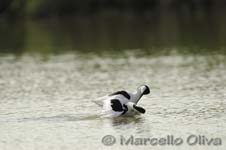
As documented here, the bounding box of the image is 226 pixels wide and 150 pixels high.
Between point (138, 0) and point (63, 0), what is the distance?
5.61 metres

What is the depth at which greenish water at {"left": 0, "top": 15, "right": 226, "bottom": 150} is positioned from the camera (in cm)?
1511

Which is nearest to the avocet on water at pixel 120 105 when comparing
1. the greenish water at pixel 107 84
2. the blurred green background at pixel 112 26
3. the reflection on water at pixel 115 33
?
the greenish water at pixel 107 84

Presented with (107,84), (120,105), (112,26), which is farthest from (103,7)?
(120,105)

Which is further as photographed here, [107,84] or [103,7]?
[103,7]

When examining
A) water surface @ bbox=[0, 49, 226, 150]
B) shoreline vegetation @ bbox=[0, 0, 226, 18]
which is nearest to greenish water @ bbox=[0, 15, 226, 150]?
water surface @ bbox=[0, 49, 226, 150]

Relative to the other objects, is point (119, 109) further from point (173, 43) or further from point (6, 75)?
point (173, 43)

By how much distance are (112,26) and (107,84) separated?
2782cm

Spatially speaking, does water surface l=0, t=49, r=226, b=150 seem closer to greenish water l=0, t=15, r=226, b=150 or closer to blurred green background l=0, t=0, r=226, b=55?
greenish water l=0, t=15, r=226, b=150

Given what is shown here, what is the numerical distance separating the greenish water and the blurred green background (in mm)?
103

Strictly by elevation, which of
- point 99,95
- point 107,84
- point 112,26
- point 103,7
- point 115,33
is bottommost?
point 99,95

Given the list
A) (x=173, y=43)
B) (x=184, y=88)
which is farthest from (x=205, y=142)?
(x=173, y=43)

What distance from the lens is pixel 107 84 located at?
22031mm

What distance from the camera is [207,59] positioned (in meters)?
26.8

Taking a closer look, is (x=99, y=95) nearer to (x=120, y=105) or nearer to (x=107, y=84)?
(x=107, y=84)
